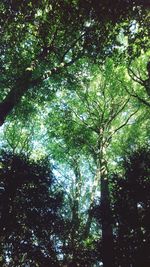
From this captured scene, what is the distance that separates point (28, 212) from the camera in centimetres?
1462

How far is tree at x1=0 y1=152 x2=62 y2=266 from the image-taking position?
44.3ft

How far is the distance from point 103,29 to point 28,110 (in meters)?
9.03

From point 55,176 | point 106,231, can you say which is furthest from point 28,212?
point 106,231

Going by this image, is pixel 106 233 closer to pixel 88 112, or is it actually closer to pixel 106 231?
pixel 106 231

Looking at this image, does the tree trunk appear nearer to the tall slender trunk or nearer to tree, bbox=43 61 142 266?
the tall slender trunk

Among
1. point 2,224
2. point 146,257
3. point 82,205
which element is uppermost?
point 82,205

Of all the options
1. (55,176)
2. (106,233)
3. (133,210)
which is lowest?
Answer: (106,233)

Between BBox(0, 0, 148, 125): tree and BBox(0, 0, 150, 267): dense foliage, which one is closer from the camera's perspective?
BBox(0, 0, 150, 267): dense foliage

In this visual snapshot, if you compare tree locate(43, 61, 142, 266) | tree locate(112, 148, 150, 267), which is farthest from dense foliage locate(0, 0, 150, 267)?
tree locate(43, 61, 142, 266)

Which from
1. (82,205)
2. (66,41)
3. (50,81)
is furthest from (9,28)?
(82,205)

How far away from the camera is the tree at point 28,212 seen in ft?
44.3

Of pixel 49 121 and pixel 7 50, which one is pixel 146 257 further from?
pixel 49 121

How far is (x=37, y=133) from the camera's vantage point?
27297mm

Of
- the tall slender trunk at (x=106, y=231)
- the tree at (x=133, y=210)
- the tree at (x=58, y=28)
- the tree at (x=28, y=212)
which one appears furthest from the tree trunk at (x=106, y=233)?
the tree at (x=58, y=28)
